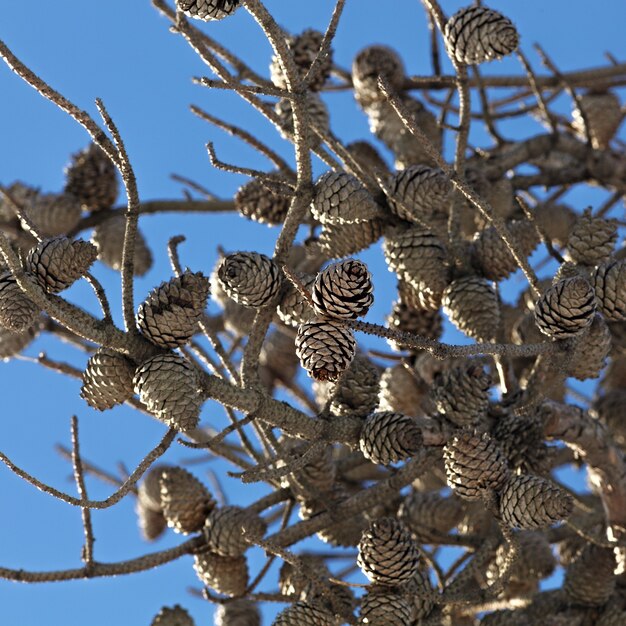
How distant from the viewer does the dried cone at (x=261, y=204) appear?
273cm

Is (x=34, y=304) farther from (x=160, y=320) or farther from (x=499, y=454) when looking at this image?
(x=499, y=454)

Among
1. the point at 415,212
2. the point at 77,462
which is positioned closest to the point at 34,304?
the point at 77,462

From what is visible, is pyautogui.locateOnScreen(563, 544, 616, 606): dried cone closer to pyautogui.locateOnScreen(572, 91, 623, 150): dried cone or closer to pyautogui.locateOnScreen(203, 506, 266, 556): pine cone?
pyautogui.locateOnScreen(203, 506, 266, 556): pine cone

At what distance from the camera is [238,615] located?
2.90 meters

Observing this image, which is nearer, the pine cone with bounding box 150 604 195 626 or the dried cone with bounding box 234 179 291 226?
the pine cone with bounding box 150 604 195 626

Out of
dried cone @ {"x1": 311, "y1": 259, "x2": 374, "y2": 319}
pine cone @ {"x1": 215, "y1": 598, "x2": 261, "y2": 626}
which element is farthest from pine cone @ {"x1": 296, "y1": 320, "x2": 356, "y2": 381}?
pine cone @ {"x1": 215, "y1": 598, "x2": 261, "y2": 626}

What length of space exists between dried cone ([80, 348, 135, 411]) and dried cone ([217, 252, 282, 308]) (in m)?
0.25

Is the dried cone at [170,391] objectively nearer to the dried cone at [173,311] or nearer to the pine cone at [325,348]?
the dried cone at [173,311]

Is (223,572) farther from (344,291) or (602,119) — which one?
(602,119)

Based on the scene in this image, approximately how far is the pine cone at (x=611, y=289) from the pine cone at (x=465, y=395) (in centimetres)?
29

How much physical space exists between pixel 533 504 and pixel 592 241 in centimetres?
62

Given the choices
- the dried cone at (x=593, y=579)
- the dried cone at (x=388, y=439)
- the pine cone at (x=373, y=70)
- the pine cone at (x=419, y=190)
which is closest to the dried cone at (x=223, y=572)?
the dried cone at (x=388, y=439)

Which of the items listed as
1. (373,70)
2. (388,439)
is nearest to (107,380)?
(388,439)

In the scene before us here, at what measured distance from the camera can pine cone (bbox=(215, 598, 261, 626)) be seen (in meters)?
2.89
